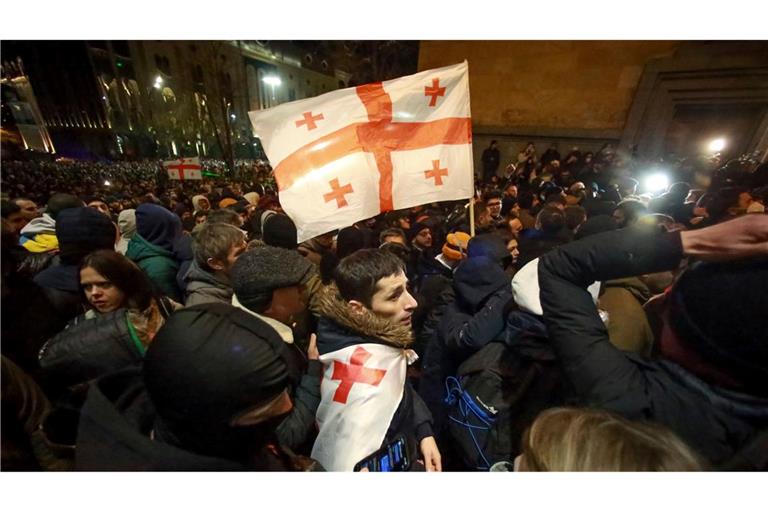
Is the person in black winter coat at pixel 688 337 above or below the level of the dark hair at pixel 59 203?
→ below

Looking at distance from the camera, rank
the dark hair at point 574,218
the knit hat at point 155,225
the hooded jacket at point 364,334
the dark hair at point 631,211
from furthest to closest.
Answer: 1. the dark hair at point 574,218
2. the dark hair at point 631,211
3. the knit hat at point 155,225
4. the hooded jacket at point 364,334

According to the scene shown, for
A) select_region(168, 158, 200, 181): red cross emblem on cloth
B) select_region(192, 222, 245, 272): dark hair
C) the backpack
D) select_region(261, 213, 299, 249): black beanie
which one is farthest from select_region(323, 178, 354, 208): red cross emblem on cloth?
select_region(168, 158, 200, 181): red cross emblem on cloth

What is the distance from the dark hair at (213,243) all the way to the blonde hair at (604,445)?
2397 millimetres

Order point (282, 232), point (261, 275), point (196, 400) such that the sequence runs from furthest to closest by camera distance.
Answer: point (282, 232) < point (261, 275) < point (196, 400)

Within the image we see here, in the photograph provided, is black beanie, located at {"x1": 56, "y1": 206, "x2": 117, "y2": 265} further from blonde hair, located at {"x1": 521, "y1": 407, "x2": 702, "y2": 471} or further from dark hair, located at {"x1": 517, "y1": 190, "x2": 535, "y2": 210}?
dark hair, located at {"x1": 517, "y1": 190, "x2": 535, "y2": 210}

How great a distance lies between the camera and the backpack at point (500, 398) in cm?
166

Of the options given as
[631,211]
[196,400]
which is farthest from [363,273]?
[631,211]

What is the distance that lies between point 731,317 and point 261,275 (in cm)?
212

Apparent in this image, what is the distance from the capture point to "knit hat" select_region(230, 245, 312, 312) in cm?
203

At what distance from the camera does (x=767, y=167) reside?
623 cm

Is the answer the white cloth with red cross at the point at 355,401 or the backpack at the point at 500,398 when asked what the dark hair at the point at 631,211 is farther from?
the white cloth with red cross at the point at 355,401

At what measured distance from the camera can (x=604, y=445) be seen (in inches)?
37.6

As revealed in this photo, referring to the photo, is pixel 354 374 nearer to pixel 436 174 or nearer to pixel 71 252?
pixel 436 174

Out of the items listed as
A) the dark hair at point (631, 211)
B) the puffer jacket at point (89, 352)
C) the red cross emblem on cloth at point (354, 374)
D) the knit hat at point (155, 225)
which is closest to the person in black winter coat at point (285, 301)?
the red cross emblem on cloth at point (354, 374)
